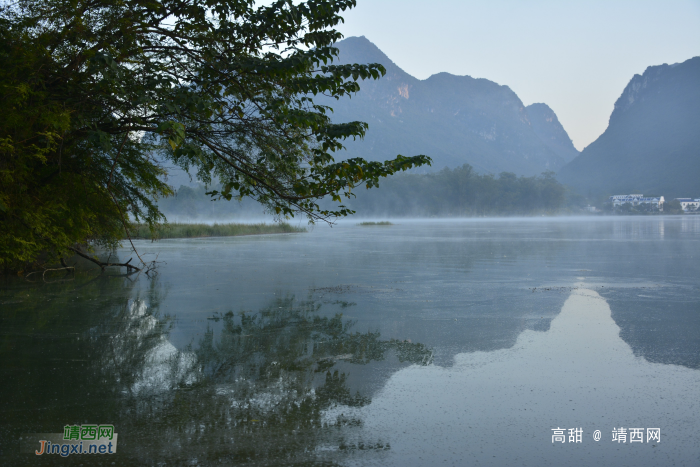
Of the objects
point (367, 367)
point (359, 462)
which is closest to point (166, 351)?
point (367, 367)

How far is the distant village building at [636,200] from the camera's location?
139 meters

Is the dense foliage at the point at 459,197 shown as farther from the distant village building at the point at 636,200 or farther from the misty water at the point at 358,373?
the misty water at the point at 358,373

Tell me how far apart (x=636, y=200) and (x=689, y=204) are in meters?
12.7

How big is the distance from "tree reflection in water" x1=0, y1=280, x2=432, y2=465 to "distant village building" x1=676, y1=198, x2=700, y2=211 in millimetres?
153518

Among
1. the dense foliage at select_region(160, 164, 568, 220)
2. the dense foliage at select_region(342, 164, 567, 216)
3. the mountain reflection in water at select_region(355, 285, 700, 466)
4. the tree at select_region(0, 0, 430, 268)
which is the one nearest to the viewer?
the mountain reflection in water at select_region(355, 285, 700, 466)

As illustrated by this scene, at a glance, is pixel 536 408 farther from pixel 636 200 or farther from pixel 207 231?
pixel 636 200

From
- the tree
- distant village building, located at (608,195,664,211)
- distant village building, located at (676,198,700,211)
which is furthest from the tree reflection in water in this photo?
distant village building, located at (676,198,700,211)

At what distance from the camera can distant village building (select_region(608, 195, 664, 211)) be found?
139 m

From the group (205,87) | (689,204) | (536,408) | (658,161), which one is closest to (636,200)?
(689,204)

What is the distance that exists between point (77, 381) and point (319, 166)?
4.94 meters

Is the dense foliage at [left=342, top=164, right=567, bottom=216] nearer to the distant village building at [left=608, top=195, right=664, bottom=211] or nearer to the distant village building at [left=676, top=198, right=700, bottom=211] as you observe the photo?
the distant village building at [left=608, top=195, right=664, bottom=211]

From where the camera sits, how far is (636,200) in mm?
147750

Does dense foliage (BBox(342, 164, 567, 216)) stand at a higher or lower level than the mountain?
lower

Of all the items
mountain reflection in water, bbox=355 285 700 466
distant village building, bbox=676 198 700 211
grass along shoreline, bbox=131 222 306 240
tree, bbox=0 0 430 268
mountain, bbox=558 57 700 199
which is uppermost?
mountain, bbox=558 57 700 199
